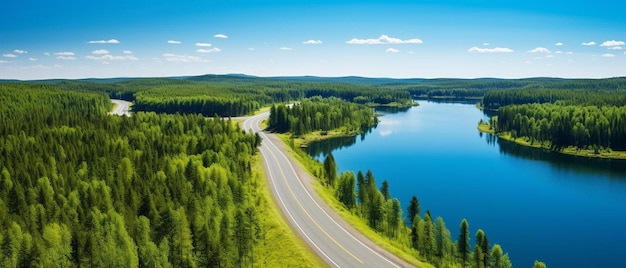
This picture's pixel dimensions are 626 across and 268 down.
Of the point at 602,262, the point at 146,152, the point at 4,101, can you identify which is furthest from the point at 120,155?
the point at 4,101

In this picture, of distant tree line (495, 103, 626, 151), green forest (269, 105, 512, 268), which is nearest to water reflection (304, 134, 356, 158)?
green forest (269, 105, 512, 268)

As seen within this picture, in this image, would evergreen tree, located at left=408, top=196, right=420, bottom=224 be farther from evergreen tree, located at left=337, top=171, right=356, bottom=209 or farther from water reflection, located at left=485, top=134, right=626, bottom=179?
water reflection, located at left=485, top=134, right=626, bottom=179

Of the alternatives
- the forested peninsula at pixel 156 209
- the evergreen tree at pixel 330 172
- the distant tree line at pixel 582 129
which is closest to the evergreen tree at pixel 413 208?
the forested peninsula at pixel 156 209

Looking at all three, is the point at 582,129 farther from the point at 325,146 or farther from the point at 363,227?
the point at 363,227

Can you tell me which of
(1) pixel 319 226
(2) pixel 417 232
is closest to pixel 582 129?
(2) pixel 417 232

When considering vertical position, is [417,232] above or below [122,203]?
below

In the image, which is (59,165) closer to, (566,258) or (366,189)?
(366,189)
